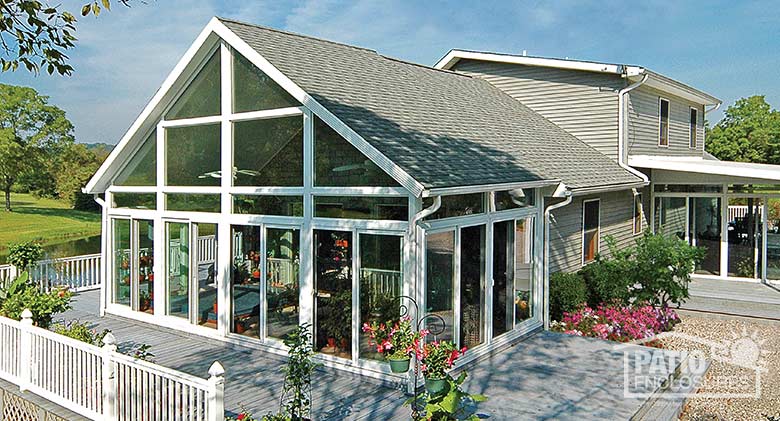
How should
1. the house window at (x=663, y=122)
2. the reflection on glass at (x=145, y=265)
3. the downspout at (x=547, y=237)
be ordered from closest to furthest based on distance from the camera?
the downspout at (x=547, y=237) < the reflection on glass at (x=145, y=265) < the house window at (x=663, y=122)

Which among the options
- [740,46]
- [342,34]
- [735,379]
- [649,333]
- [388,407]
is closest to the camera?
[388,407]

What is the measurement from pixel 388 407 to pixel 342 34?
18409 mm

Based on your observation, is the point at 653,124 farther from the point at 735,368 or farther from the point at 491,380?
the point at 491,380

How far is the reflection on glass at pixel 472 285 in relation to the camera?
768 centimetres

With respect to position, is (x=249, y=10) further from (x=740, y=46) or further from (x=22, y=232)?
(x=22, y=232)

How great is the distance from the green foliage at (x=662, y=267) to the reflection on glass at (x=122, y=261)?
9.19 m

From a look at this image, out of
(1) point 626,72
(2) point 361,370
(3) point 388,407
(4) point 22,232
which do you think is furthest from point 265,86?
(4) point 22,232

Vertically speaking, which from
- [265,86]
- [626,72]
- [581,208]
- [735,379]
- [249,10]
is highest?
[249,10]

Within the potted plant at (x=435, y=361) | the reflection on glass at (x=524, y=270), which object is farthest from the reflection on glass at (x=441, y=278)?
the reflection on glass at (x=524, y=270)

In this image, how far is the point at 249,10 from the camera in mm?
17812

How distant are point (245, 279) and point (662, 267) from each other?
7.23 metres

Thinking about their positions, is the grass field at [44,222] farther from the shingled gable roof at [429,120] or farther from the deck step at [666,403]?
the deck step at [666,403]

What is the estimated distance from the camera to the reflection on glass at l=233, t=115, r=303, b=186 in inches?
313

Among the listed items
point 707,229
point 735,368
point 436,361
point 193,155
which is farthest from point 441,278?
point 707,229
